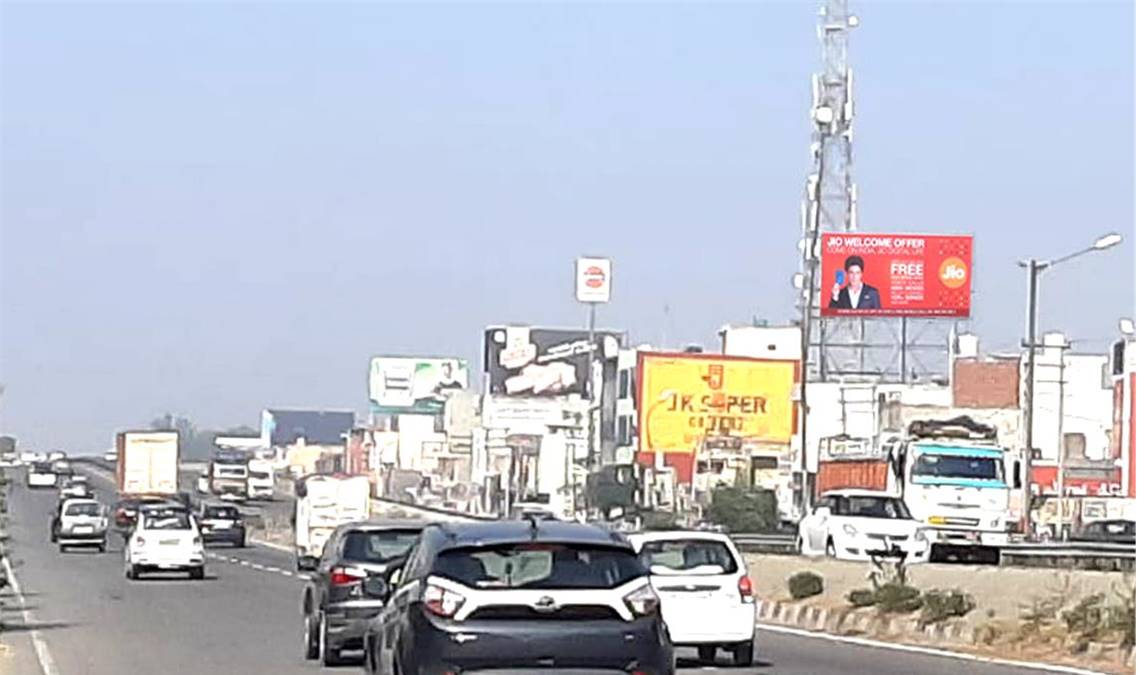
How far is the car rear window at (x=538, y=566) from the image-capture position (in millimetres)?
15000

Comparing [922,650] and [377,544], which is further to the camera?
[922,650]

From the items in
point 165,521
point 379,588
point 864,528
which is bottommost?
point 165,521

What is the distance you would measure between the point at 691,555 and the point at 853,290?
205 ft

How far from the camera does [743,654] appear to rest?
2688 cm

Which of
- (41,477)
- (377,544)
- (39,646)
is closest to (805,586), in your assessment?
(39,646)

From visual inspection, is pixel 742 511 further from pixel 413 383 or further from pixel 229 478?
pixel 413 383

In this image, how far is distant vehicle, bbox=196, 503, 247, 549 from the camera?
80.3m

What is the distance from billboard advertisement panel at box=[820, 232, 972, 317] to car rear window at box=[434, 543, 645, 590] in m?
73.0

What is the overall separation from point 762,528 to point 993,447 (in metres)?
28.6

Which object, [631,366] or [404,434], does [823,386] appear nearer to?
[631,366]

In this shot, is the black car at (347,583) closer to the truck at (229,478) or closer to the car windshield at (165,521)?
the car windshield at (165,521)

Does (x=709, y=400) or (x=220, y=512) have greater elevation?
(x=709, y=400)

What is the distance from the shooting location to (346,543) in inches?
1049

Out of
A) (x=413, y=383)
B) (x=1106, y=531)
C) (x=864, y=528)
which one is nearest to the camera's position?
(x=864, y=528)
